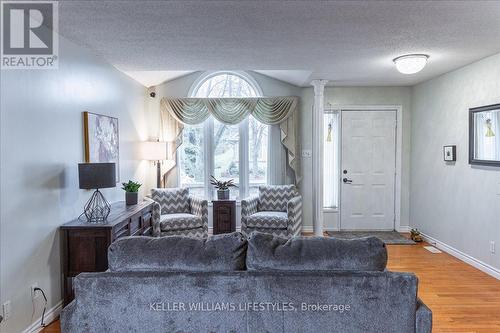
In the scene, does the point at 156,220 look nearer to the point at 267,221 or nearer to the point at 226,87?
the point at 267,221

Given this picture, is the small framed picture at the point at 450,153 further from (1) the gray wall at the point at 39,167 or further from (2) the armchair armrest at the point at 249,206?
(1) the gray wall at the point at 39,167

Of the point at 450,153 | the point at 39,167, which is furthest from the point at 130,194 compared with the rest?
the point at 450,153

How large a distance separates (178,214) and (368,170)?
122 inches

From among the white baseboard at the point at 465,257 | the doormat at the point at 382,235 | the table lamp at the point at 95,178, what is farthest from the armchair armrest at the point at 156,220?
the white baseboard at the point at 465,257

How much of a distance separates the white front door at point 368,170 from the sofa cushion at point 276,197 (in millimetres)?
1002

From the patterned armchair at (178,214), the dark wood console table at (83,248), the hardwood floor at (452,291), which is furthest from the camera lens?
the patterned armchair at (178,214)

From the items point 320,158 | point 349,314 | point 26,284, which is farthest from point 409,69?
point 26,284

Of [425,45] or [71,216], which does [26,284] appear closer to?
[71,216]

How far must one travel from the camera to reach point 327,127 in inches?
214

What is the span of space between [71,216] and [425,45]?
3648mm

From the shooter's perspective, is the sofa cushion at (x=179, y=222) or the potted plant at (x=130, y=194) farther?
the sofa cushion at (x=179, y=222)

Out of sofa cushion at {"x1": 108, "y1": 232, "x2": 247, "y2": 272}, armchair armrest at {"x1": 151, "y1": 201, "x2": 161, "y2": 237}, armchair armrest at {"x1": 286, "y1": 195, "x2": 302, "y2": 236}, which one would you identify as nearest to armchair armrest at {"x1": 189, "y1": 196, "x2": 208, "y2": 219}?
armchair armrest at {"x1": 151, "y1": 201, "x2": 161, "y2": 237}

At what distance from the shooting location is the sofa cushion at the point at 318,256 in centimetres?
159

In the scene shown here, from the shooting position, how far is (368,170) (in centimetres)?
540
